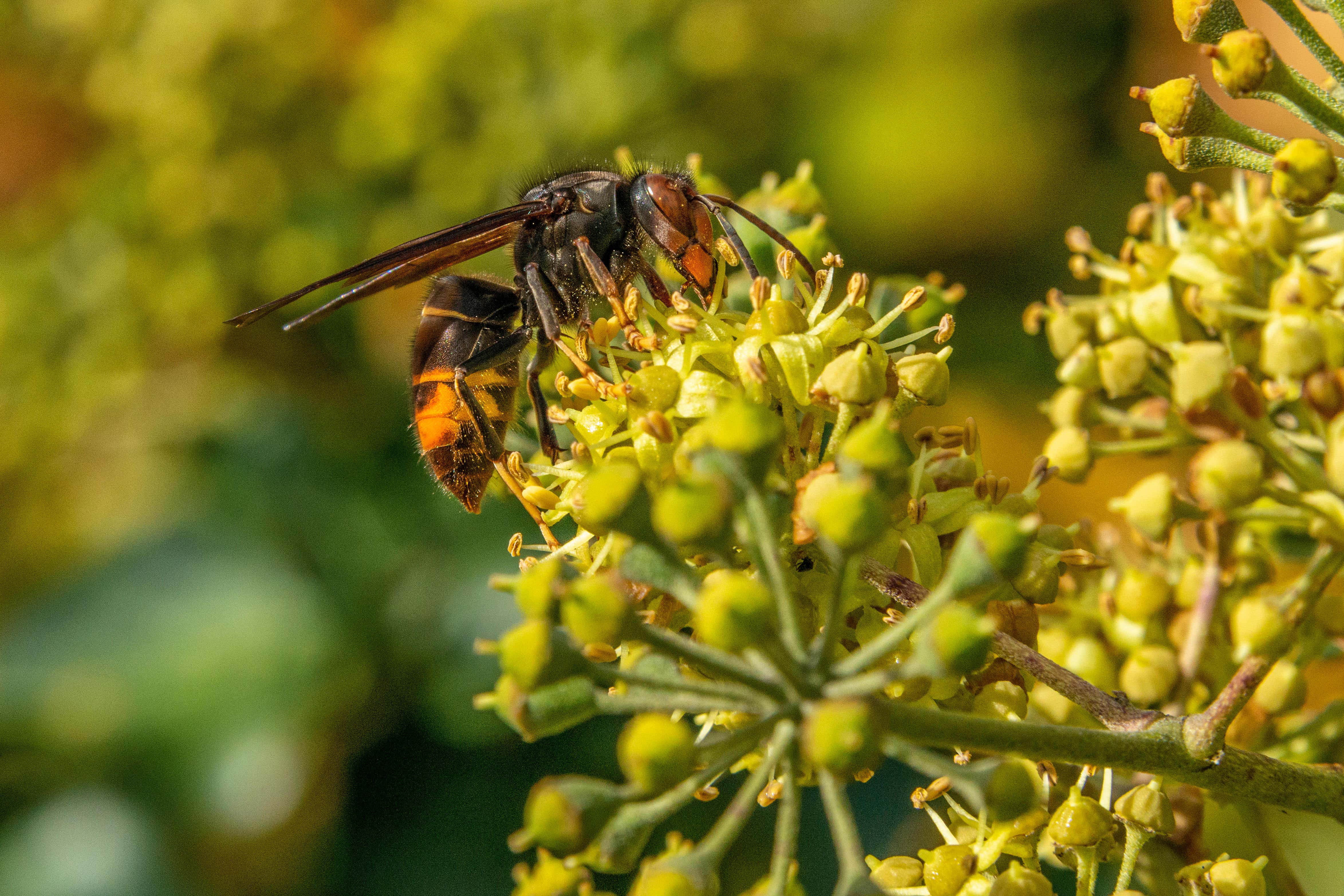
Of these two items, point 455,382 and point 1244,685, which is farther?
point 455,382

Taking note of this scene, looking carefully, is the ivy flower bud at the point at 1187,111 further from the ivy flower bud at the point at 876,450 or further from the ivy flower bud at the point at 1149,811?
the ivy flower bud at the point at 1149,811

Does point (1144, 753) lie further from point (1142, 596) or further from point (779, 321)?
point (779, 321)

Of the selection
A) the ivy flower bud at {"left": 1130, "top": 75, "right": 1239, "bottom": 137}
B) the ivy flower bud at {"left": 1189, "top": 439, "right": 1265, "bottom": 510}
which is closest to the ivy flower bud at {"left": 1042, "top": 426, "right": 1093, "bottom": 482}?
the ivy flower bud at {"left": 1189, "top": 439, "right": 1265, "bottom": 510}

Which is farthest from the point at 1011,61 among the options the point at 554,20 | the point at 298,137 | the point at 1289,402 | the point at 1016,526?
the point at 1016,526

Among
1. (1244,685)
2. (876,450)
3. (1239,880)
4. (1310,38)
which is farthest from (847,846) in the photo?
(1310,38)

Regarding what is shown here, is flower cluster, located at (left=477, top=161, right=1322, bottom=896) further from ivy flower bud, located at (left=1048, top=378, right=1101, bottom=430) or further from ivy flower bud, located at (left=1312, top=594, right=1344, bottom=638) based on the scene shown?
ivy flower bud, located at (left=1312, top=594, right=1344, bottom=638)

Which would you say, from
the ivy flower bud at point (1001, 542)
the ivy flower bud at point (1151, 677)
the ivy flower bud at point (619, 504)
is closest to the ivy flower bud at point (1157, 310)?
the ivy flower bud at point (1151, 677)
